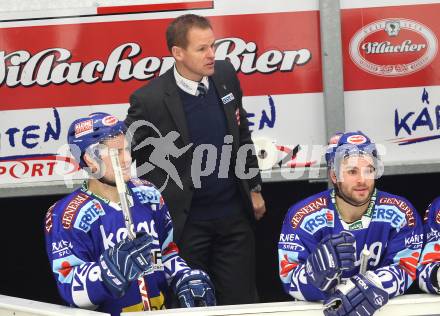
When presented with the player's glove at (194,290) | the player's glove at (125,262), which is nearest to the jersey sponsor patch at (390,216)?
the player's glove at (194,290)

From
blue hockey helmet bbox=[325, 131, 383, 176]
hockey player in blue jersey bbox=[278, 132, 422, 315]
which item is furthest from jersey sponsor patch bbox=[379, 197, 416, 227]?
blue hockey helmet bbox=[325, 131, 383, 176]

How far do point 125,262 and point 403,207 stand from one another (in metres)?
1.12

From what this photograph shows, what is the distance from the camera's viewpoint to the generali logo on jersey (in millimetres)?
5320

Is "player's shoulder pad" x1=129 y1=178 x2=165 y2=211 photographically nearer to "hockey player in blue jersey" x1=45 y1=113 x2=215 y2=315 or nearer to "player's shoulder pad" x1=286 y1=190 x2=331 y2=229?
"hockey player in blue jersey" x1=45 y1=113 x2=215 y2=315

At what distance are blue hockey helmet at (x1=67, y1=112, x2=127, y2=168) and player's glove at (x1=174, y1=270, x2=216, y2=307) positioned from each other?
55 centimetres

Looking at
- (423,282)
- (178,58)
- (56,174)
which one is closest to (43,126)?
(56,174)

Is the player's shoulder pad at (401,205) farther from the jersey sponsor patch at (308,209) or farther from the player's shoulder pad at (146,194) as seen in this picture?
the player's shoulder pad at (146,194)

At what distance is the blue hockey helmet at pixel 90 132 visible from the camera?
150 inches

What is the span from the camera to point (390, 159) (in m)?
5.38

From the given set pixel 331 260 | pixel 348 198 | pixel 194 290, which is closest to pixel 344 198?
pixel 348 198

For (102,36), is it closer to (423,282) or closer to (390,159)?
(390,159)

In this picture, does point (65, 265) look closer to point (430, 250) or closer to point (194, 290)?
point (194, 290)

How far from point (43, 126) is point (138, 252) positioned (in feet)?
6.56

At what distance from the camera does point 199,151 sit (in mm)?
4887
